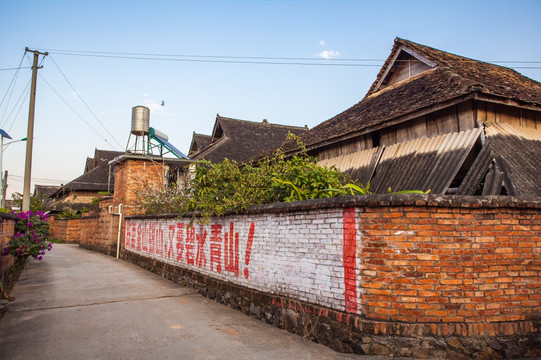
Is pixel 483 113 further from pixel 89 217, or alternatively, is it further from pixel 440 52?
pixel 89 217

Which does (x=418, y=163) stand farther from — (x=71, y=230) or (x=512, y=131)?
(x=71, y=230)

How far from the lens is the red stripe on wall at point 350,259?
4621mm

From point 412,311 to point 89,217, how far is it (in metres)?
19.5

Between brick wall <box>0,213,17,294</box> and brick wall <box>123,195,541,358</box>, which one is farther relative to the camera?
brick wall <box>0,213,17,294</box>

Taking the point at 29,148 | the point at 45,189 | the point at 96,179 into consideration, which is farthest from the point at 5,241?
the point at 45,189

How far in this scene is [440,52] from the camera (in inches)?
457

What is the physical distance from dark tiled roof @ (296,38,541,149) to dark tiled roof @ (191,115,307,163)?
9.26 meters

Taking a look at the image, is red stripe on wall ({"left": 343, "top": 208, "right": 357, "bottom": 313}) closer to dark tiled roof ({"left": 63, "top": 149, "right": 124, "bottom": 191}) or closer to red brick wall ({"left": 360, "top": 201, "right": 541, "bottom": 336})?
red brick wall ({"left": 360, "top": 201, "right": 541, "bottom": 336})

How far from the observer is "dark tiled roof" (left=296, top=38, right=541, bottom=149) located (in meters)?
7.62

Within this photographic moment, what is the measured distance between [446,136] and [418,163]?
774 mm

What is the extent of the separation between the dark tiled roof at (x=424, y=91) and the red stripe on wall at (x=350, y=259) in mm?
3882

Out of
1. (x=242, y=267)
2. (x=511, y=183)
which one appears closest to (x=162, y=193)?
(x=242, y=267)

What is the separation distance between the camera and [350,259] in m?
4.69

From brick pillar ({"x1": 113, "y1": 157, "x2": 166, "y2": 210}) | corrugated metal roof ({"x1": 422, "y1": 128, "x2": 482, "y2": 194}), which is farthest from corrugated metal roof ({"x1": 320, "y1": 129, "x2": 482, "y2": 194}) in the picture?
brick pillar ({"x1": 113, "y1": 157, "x2": 166, "y2": 210})
